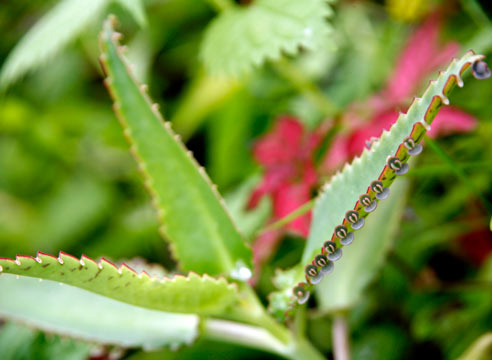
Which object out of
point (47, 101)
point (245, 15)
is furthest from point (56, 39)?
point (47, 101)

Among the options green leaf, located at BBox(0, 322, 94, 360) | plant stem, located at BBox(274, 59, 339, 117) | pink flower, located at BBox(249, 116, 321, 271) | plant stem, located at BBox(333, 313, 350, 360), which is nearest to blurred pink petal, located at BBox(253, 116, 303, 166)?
pink flower, located at BBox(249, 116, 321, 271)

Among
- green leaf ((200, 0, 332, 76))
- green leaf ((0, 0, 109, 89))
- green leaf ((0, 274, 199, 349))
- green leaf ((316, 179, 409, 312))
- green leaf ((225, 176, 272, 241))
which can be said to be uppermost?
green leaf ((0, 0, 109, 89))

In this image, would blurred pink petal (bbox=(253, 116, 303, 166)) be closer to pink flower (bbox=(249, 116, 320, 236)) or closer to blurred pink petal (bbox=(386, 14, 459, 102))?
pink flower (bbox=(249, 116, 320, 236))

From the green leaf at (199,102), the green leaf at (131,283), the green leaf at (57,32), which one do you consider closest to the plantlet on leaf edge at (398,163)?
the green leaf at (131,283)

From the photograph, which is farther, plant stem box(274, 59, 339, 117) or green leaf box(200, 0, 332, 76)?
plant stem box(274, 59, 339, 117)

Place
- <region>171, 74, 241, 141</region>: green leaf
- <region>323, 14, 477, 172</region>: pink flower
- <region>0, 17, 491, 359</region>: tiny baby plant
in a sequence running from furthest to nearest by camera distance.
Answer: <region>171, 74, 241, 141</region>: green leaf
<region>323, 14, 477, 172</region>: pink flower
<region>0, 17, 491, 359</region>: tiny baby plant

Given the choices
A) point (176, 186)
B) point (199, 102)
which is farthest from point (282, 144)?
point (199, 102)

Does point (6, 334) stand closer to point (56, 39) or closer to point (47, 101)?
point (56, 39)

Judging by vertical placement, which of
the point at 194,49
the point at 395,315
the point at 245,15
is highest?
the point at 245,15
